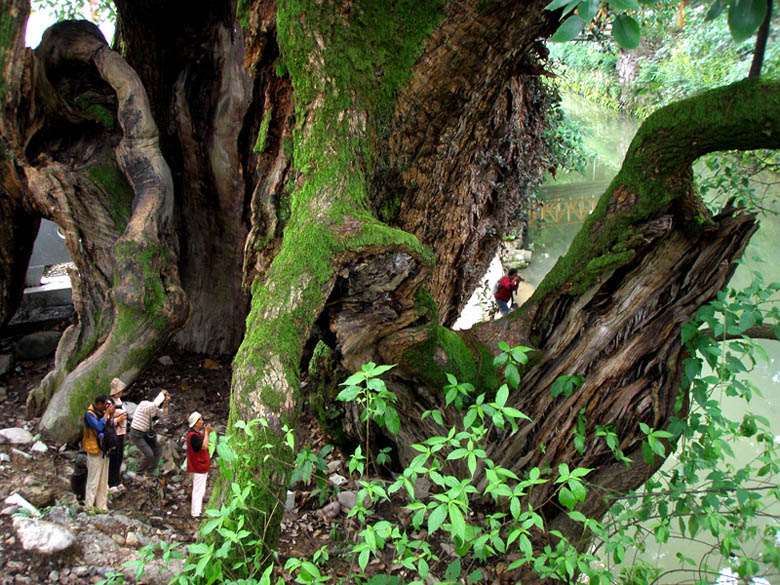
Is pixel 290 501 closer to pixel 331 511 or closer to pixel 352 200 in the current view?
pixel 331 511

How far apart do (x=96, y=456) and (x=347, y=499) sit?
4.95ft

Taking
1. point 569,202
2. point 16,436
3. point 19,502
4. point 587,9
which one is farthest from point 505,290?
point 569,202

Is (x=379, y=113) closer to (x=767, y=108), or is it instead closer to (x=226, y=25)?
(x=767, y=108)

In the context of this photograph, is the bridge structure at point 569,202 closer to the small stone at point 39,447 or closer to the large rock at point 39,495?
the small stone at point 39,447

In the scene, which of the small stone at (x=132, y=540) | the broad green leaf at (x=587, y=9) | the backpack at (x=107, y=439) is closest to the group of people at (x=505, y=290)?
the backpack at (x=107, y=439)

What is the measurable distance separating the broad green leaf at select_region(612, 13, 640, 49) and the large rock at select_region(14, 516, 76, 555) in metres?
2.86

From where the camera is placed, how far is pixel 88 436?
3.73m

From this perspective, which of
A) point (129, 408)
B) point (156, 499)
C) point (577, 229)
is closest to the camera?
point (156, 499)

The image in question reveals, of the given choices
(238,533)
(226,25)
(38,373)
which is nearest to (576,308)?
(238,533)

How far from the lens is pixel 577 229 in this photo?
Answer: 46.8 ft

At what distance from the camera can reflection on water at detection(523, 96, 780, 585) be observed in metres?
6.62

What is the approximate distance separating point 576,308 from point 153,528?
2.71 m

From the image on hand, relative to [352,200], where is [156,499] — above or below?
below

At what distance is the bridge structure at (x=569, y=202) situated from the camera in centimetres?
1445
